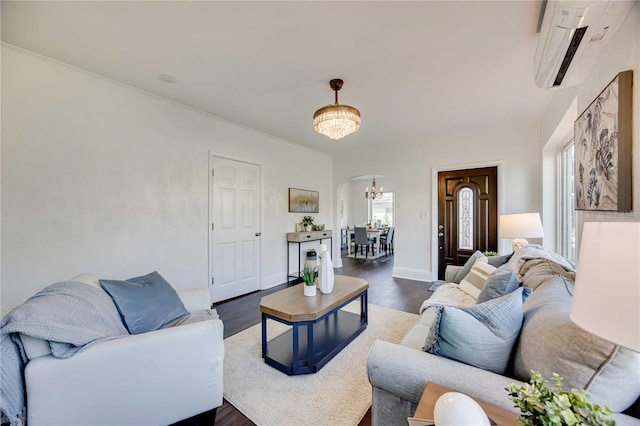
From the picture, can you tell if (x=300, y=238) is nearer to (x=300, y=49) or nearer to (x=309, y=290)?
(x=309, y=290)

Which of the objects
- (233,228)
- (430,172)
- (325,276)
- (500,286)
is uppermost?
(430,172)

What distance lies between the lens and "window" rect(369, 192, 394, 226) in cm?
984

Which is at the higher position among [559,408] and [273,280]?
[559,408]

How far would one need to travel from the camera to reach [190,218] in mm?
3303

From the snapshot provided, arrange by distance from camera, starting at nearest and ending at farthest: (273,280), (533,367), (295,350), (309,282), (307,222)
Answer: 1. (533,367)
2. (295,350)
3. (309,282)
4. (273,280)
5. (307,222)

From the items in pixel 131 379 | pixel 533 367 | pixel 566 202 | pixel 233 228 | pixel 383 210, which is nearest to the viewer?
pixel 533 367

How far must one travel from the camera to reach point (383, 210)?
404 inches

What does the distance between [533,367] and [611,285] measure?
0.60m

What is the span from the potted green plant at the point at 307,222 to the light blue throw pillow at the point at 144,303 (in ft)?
10.7

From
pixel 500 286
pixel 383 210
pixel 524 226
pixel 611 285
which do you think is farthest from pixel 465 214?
pixel 383 210

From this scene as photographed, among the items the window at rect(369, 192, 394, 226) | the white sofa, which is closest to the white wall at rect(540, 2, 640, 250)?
the white sofa

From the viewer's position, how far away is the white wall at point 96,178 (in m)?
2.12

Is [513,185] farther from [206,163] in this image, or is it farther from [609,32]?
[206,163]

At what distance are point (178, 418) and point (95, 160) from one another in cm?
245
